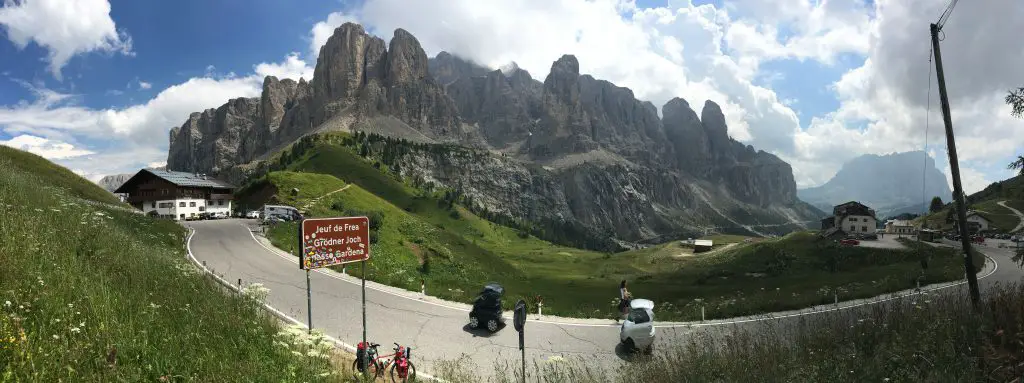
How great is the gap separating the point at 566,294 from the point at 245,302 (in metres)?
40.7

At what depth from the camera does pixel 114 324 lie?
800 cm

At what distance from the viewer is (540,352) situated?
17.5m

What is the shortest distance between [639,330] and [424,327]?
942 centimetres

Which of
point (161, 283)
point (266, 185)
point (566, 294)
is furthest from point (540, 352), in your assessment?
point (266, 185)

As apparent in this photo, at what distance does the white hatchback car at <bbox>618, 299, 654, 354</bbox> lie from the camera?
→ 1730cm

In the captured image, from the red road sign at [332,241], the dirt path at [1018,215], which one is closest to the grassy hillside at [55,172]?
the red road sign at [332,241]

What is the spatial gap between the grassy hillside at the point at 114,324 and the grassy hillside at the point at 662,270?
16.8 metres

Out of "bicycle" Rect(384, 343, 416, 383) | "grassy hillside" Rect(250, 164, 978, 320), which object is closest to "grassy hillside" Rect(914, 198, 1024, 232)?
"grassy hillside" Rect(250, 164, 978, 320)

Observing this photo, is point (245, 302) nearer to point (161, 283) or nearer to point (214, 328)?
point (161, 283)

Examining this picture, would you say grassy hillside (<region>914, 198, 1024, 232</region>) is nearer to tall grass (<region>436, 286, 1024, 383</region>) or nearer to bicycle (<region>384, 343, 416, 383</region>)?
tall grass (<region>436, 286, 1024, 383</region>)

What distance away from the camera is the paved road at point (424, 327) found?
17375mm

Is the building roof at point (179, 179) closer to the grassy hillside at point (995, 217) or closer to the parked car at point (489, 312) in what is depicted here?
the parked car at point (489, 312)

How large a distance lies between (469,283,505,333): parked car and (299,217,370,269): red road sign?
8202mm

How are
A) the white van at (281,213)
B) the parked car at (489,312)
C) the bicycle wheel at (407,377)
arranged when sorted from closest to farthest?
the bicycle wheel at (407,377)
the parked car at (489,312)
the white van at (281,213)
